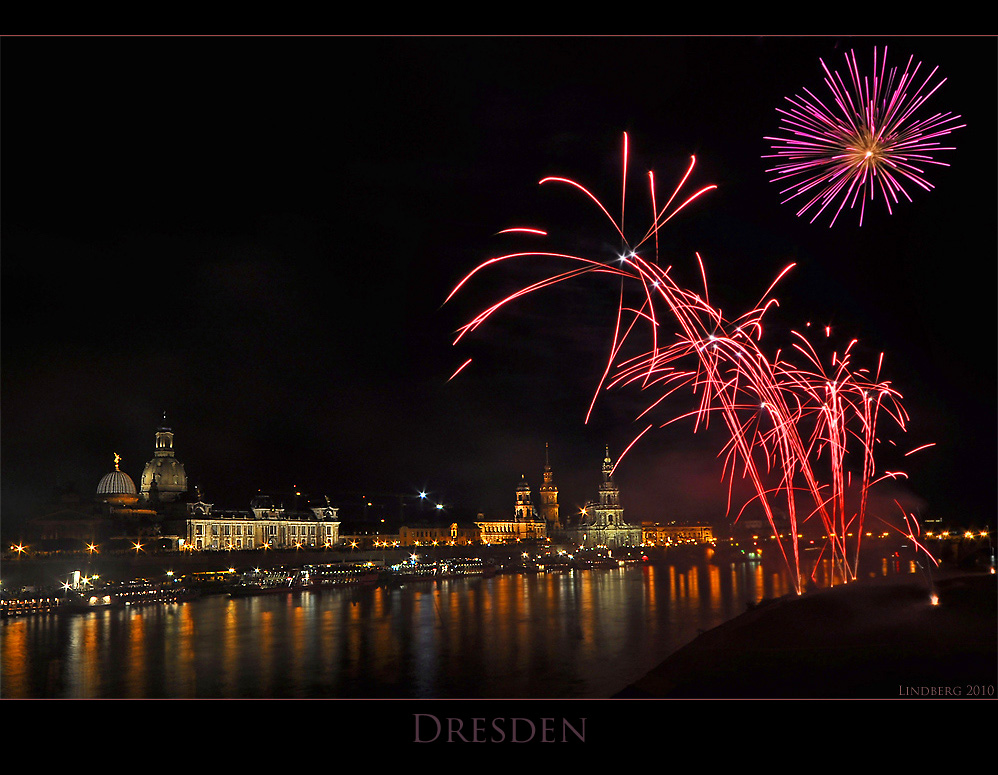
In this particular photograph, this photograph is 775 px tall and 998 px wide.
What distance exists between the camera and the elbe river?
13344 mm

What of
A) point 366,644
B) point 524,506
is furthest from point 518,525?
point 366,644

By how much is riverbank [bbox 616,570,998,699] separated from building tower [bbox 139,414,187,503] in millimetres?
46360

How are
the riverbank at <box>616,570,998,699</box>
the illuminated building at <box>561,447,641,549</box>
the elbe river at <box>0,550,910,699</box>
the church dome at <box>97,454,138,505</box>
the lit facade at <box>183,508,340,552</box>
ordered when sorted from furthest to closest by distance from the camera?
the illuminated building at <box>561,447,641,549</box>, the church dome at <box>97,454,138,505</box>, the lit facade at <box>183,508,340,552</box>, the elbe river at <box>0,550,910,699</box>, the riverbank at <box>616,570,998,699</box>

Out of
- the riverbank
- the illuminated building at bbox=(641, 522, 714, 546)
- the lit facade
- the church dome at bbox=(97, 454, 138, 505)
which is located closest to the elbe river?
the riverbank

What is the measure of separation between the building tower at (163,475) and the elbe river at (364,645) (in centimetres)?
2690

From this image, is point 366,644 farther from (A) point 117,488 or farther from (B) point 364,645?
(A) point 117,488

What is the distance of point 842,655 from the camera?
9.91 meters

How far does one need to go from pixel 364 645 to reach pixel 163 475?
4183 cm

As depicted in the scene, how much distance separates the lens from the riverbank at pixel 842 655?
28.0 feet

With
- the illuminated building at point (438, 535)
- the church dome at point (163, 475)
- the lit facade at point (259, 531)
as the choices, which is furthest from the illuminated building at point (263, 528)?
the church dome at point (163, 475)

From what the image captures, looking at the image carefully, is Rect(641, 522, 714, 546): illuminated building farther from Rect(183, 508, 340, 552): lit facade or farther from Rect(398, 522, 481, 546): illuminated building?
Rect(183, 508, 340, 552): lit facade
